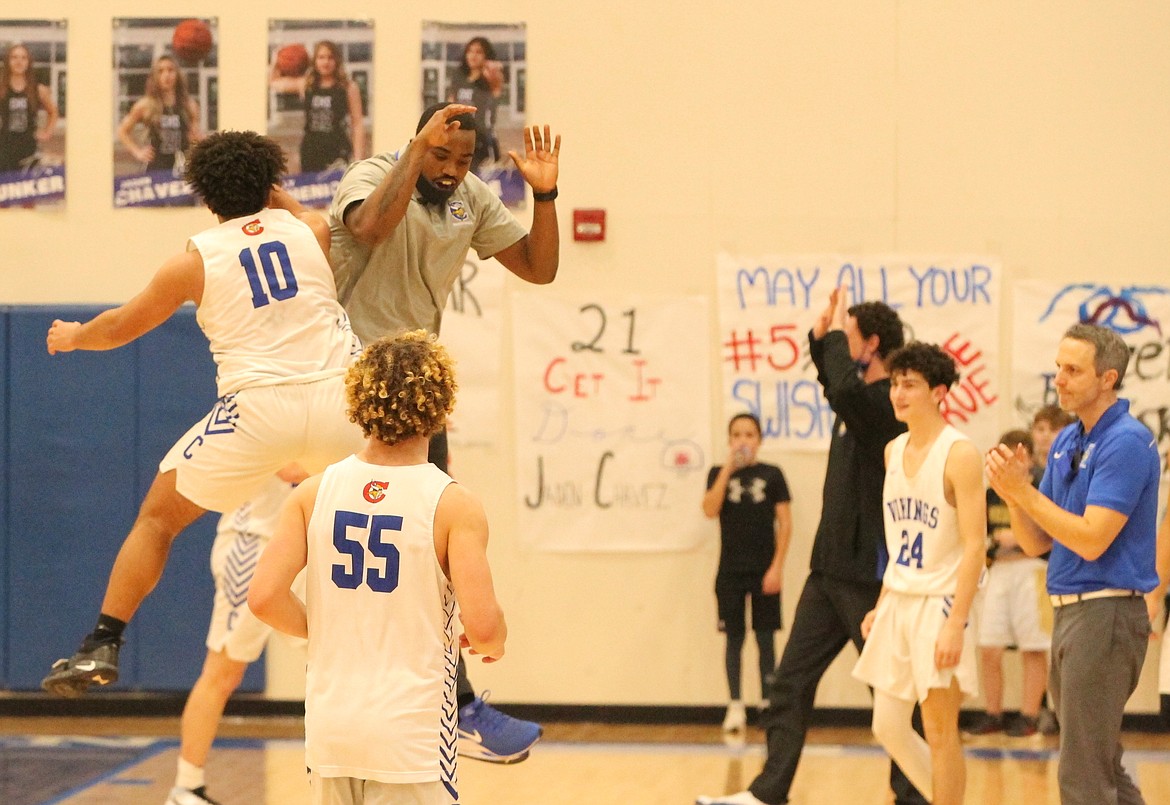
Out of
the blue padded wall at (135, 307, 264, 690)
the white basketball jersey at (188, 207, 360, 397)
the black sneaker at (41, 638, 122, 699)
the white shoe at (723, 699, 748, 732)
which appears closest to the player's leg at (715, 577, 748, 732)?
the white shoe at (723, 699, 748, 732)

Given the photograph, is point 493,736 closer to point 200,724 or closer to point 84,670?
point 84,670

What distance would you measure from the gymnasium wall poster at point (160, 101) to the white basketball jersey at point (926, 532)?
5.64 metres

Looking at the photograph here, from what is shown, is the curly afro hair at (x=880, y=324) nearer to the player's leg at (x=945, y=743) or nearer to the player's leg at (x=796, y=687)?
the player's leg at (x=796, y=687)

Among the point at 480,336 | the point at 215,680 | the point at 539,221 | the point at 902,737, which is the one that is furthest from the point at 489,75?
the point at 902,737

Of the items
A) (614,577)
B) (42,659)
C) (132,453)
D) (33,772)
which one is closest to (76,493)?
(132,453)

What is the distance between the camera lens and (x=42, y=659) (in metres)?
9.33

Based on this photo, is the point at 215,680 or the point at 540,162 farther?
the point at 215,680

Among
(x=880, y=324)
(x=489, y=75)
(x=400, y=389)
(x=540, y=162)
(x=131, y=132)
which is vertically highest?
(x=489, y=75)

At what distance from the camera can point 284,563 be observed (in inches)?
142

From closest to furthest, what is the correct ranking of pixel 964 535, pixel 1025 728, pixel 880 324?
pixel 964 535 < pixel 880 324 < pixel 1025 728

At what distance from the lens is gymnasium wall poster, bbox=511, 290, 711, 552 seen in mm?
9312

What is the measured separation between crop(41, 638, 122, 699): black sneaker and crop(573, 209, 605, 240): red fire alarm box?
5271mm

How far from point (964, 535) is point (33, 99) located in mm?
6967

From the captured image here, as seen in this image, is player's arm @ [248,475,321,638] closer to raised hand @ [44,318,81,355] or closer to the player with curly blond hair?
the player with curly blond hair
